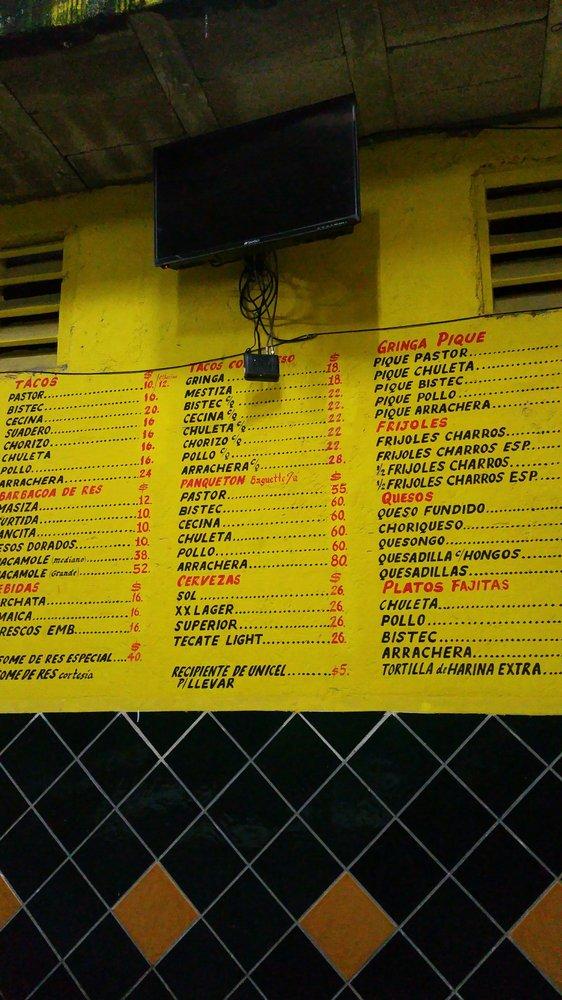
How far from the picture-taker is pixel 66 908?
2.54m

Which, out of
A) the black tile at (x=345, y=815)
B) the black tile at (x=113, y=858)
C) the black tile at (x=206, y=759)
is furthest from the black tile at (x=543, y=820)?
the black tile at (x=113, y=858)

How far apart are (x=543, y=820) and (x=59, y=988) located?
1.73 m

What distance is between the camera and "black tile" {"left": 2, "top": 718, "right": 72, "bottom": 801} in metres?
2.70

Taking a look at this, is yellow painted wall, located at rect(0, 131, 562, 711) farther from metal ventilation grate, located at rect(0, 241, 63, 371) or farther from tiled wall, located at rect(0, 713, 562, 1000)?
tiled wall, located at rect(0, 713, 562, 1000)

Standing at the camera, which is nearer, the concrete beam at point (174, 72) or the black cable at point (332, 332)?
the concrete beam at point (174, 72)

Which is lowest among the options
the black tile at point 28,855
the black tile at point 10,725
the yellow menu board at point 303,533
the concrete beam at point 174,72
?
the black tile at point 28,855

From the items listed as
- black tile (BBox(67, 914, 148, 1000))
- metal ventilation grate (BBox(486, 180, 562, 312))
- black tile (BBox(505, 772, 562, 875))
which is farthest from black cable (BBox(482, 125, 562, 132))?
black tile (BBox(67, 914, 148, 1000))

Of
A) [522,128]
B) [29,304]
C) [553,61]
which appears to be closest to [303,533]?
[29,304]

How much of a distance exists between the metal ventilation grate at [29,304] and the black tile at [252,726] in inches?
67.9

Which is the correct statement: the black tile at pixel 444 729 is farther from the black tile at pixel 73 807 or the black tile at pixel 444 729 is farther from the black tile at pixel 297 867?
the black tile at pixel 73 807

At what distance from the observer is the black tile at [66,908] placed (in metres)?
2.52

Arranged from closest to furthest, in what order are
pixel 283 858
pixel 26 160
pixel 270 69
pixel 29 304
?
pixel 283 858 → pixel 270 69 → pixel 26 160 → pixel 29 304

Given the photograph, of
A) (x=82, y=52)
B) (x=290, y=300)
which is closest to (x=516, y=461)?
(x=290, y=300)

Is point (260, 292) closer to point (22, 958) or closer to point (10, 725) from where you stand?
point (10, 725)
